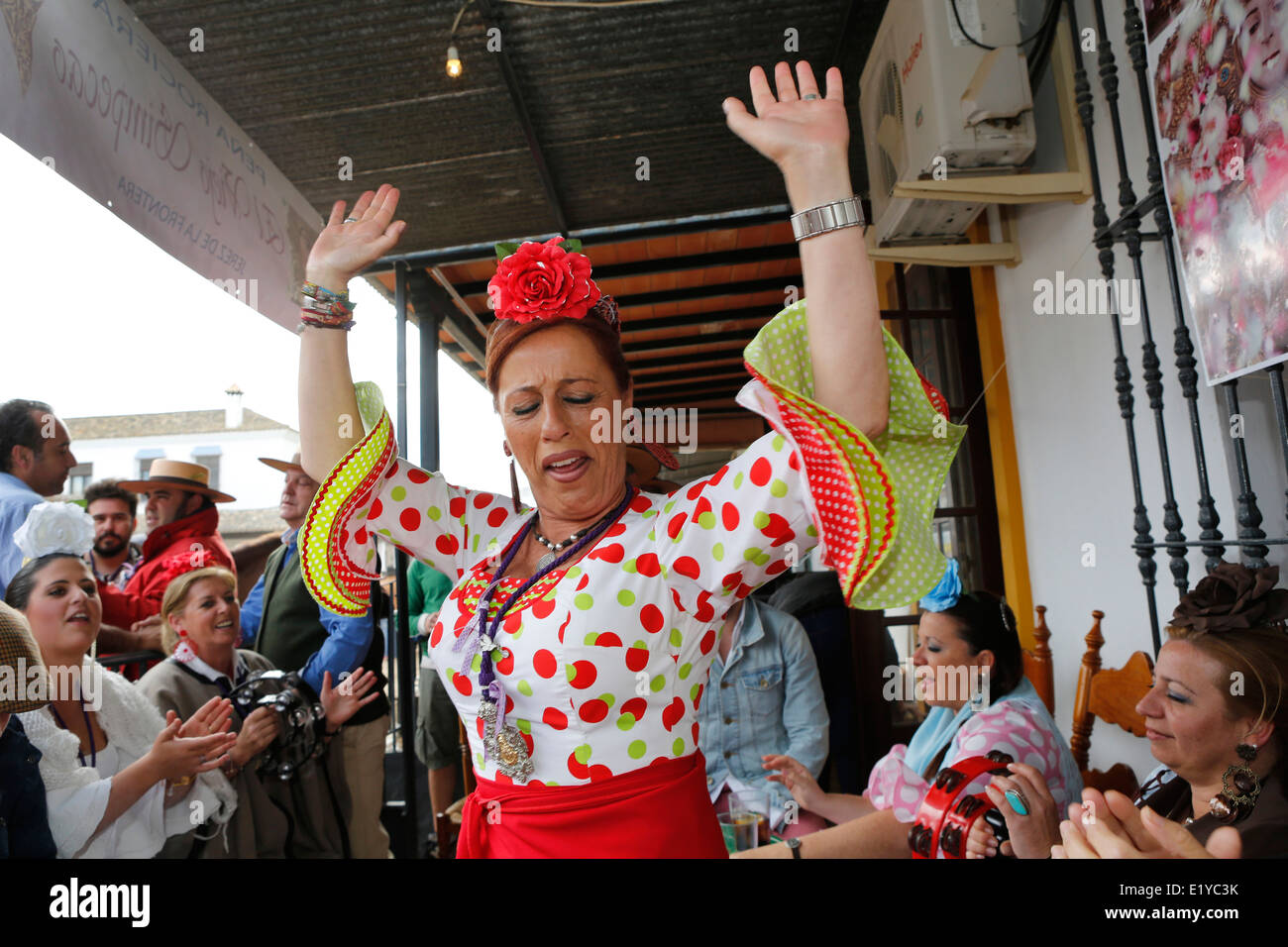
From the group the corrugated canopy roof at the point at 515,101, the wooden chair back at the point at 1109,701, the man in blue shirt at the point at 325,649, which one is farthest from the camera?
the man in blue shirt at the point at 325,649

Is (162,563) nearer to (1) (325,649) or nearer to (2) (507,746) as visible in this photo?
(1) (325,649)

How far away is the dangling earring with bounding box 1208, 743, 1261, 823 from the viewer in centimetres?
123

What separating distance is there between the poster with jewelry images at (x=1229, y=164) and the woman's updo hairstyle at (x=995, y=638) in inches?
28.1

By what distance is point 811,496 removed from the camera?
3.03 feet

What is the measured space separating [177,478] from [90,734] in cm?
155

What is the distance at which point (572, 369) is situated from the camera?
3.87ft

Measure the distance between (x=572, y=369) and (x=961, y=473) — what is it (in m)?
2.59

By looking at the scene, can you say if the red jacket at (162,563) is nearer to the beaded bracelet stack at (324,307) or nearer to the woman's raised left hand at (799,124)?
the beaded bracelet stack at (324,307)

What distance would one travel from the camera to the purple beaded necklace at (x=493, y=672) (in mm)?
Result: 1082

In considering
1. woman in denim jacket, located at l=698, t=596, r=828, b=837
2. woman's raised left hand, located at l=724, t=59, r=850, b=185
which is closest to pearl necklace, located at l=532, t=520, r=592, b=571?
woman's raised left hand, located at l=724, t=59, r=850, b=185

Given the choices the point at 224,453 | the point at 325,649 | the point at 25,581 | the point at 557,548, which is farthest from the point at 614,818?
the point at 224,453

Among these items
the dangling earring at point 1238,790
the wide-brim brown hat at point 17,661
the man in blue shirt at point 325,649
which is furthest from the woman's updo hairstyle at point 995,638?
the wide-brim brown hat at point 17,661

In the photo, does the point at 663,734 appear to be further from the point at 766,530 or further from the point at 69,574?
the point at 69,574
